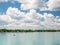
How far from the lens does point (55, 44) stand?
300 inches

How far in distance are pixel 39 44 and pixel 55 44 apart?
561 mm

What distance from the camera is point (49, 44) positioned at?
24.6 feet

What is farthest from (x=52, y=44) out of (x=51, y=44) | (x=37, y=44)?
(x=37, y=44)

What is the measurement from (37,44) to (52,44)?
0.51m

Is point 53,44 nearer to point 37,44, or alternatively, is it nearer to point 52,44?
point 52,44

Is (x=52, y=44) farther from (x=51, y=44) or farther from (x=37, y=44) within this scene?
(x=37, y=44)

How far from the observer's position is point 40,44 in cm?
755

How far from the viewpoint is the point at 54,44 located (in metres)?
7.60

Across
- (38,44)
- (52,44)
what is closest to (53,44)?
(52,44)

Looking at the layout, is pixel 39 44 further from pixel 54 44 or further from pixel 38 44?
pixel 54 44

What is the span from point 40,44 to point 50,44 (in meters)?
0.34

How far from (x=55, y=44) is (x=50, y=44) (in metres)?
0.21

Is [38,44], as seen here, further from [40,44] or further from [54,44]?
[54,44]

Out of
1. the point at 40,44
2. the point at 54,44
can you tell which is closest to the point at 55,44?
the point at 54,44
